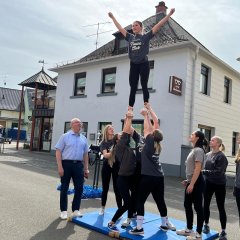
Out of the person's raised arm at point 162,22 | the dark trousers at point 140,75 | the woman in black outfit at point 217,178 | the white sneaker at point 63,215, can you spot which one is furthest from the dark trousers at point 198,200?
the person's raised arm at point 162,22

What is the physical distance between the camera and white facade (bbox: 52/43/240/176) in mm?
16781

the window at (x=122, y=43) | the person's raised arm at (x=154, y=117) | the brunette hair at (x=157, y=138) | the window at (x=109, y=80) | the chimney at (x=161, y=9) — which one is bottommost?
the brunette hair at (x=157, y=138)

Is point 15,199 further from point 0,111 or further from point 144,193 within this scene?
point 0,111

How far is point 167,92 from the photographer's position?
1717cm

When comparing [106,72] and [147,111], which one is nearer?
[147,111]

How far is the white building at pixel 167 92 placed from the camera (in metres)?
16.8

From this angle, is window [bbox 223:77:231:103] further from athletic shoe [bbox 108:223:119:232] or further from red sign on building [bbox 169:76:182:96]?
athletic shoe [bbox 108:223:119:232]

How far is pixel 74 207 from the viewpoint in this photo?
7270mm

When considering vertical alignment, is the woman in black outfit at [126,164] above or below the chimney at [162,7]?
below

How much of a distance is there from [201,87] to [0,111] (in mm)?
43354

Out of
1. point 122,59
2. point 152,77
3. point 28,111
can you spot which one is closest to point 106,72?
point 122,59

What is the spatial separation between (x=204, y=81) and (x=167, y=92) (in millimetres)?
2614

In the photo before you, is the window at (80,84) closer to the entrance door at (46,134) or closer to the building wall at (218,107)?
the entrance door at (46,134)

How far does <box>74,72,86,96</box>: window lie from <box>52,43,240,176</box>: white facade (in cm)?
30
